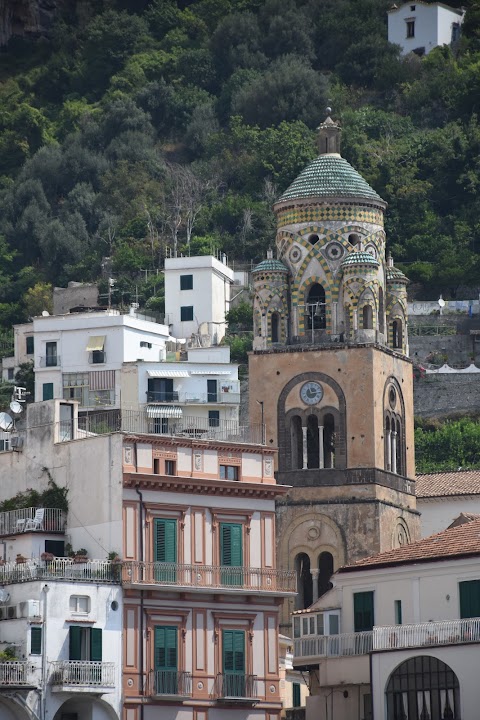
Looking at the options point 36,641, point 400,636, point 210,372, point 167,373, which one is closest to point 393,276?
point 400,636

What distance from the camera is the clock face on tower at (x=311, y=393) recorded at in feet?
320

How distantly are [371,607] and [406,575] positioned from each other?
6.03 feet

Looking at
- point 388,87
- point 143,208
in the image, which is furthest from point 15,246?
point 388,87

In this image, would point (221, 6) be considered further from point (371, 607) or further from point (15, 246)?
point (371, 607)

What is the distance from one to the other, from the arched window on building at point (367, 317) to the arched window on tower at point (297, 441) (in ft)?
13.2

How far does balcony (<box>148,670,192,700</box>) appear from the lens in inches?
2968

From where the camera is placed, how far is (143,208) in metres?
169

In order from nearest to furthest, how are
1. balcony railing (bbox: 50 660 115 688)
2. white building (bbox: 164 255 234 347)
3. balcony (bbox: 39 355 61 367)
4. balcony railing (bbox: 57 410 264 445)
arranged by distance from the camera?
balcony railing (bbox: 50 660 115 688) → balcony railing (bbox: 57 410 264 445) → balcony (bbox: 39 355 61 367) → white building (bbox: 164 255 234 347)

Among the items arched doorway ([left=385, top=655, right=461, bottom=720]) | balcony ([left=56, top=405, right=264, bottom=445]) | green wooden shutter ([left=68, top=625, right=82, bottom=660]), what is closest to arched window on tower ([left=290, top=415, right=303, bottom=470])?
balcony ([left=56, top=405, right=264, bottom=445])

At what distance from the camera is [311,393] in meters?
97.6

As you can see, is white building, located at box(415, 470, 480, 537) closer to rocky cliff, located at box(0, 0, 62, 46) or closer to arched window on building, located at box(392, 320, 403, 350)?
arched window on building, located at box(392, 320, 403, 350)

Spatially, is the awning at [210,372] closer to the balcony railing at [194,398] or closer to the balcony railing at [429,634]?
the balcony railing at [194,398]

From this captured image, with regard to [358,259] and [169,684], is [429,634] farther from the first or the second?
[358,259]

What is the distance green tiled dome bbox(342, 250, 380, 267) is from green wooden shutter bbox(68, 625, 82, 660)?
2763 centimetres
